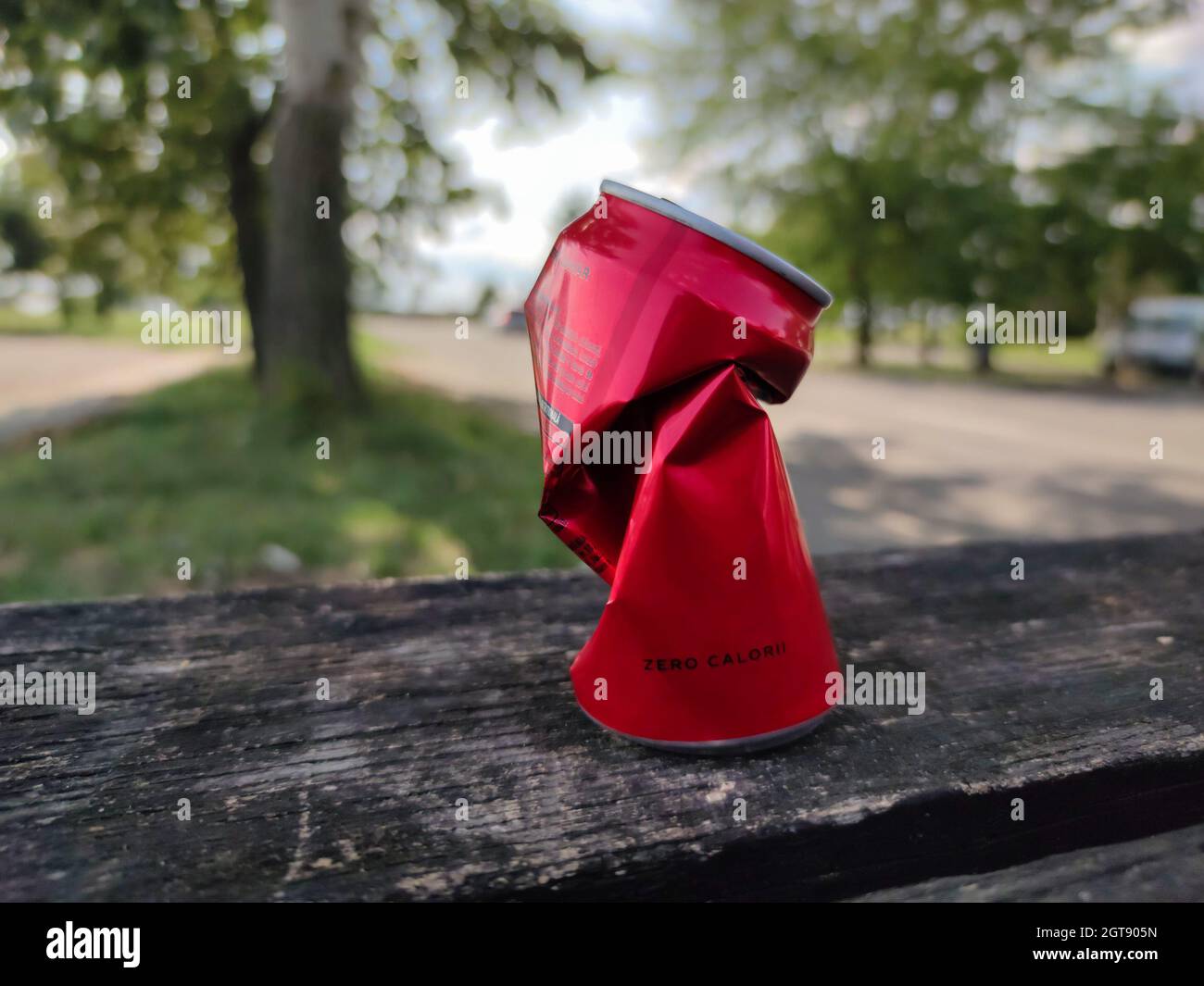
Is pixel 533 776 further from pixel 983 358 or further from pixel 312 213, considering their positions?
pixel 983 358

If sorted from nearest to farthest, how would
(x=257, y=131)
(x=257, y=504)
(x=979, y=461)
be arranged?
1. (x=257, y=504)
2. (x=979, y=461)
3. (x=257, y=131)

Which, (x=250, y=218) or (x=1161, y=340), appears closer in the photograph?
(x=250, y=218)

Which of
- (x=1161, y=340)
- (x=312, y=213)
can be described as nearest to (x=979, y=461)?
(x=312, y=213)

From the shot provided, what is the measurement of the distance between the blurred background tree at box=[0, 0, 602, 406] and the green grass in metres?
0.68

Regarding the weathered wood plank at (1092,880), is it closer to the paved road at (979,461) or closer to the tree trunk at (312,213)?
the paved road at (979,461)

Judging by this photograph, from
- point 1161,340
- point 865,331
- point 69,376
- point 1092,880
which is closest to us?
point 1092,880

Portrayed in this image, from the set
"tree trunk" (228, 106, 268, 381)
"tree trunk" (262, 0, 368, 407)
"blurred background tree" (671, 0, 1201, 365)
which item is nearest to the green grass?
"tree trunk" (262, 0, 368, 407)

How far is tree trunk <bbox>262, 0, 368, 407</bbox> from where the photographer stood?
18.9ft

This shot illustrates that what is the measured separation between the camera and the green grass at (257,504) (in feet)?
11.8

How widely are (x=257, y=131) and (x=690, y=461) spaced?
28.9ft

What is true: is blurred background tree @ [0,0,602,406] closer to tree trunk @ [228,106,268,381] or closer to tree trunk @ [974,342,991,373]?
tree trunk @ [228,106,268,381]

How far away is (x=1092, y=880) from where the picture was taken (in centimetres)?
105
